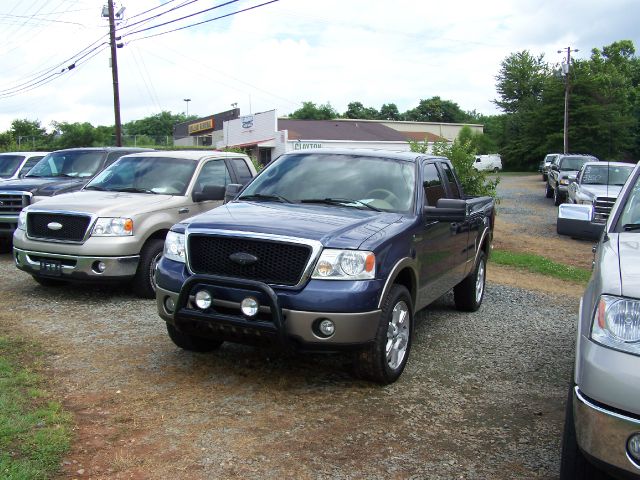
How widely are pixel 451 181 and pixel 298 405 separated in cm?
354

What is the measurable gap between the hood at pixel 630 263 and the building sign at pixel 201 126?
63.2 metres

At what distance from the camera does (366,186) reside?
598 cm

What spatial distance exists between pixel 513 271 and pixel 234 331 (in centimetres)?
778

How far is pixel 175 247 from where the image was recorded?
208 inches

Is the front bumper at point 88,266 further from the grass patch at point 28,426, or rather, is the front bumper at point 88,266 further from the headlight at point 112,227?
the grass patch at point 28,426

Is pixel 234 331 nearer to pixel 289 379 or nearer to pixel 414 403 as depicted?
pixel 289 379

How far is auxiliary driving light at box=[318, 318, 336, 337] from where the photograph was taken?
465cm

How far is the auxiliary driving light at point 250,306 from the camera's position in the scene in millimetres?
4672

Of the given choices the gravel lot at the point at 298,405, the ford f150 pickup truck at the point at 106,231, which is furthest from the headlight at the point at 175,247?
the ford f150 pickup truck at the point at 106,231

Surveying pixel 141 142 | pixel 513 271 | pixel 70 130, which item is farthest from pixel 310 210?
pixel 70 130

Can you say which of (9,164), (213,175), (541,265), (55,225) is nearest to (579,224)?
(213,175)

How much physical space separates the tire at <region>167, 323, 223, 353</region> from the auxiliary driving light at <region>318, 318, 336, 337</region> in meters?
1.18

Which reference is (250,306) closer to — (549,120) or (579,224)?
(579,224)

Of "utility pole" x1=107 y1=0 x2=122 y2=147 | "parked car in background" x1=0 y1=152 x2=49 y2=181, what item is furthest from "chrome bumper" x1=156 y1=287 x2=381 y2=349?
"utility pole" x1=107 y1=0 x2=122 y2=147
